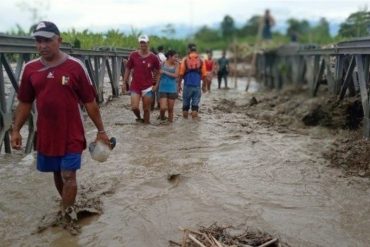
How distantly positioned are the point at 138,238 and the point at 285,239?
3.76ft

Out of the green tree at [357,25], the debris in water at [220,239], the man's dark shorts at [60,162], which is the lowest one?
the debris in water at [220,239]

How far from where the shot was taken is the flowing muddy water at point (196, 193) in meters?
4.29

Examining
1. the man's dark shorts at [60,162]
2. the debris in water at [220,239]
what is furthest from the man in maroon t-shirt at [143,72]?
the debris in water at [220,239]

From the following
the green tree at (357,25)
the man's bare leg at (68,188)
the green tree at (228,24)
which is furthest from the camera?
the green tree at (357,25)

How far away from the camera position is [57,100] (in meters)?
4.29

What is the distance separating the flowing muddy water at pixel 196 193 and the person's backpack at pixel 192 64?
8.37 feet

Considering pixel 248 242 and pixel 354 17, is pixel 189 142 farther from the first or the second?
pixel 354 17

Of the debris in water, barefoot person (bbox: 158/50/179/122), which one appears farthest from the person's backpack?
the debris in water

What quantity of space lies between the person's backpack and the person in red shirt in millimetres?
6529

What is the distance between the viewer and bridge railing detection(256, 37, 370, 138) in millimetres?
8445

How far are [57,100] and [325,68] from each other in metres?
10.3

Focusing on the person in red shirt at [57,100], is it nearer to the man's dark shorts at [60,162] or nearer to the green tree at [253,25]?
the man's dark shorts at [60,162]

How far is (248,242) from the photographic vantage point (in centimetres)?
369

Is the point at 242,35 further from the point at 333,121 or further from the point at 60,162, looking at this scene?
the point at 60,162
